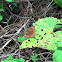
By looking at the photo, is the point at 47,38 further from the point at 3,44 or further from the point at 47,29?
the point at 3,44

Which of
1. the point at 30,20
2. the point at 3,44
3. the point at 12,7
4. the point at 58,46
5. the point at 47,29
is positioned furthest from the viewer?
the point at 12,7

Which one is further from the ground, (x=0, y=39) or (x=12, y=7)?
(x=12, y=7)

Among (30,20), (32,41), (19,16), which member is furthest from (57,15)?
(32,41)

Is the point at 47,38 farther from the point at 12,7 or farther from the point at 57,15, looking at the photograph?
the point at 12,7

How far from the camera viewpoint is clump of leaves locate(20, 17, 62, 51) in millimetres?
846

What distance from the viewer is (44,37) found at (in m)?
0.91

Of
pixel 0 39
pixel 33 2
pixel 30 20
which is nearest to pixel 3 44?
pixel 0 39

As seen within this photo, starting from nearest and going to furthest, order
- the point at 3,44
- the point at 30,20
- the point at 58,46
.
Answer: the point at 58,46 < the point at 3,44 < the point at 30,20

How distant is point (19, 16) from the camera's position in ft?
4.64

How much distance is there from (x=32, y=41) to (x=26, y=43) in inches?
2.7

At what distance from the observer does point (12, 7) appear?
58.3 inches

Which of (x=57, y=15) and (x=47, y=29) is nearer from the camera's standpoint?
(x=47, y=29)

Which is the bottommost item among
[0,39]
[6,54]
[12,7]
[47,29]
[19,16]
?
[6,54]

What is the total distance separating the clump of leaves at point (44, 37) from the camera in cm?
85
